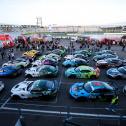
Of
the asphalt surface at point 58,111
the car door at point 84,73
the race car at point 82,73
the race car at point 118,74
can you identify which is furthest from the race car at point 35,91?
the race car at point 118,74

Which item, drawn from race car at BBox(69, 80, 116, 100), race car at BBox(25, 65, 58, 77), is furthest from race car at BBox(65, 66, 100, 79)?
race car at BBox(69, 80, 116, 100)

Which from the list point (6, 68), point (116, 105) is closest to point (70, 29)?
point (6, 68)

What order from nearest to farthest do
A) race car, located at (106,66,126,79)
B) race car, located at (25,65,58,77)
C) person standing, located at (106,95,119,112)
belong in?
person standing, located at (106,95,119,112) → race car, located at (106,66,126,79) → race car, located at (25,65,58,77)

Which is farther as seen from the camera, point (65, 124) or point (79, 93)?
point (79, 93)

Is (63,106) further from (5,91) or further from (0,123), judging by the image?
(5,91)

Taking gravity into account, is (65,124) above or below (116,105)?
above

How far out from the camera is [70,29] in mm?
109000

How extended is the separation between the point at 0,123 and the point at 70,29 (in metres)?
99.7

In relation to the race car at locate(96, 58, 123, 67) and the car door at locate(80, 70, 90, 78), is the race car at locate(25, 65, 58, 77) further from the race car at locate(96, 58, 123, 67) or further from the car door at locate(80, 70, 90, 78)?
the race car at locate(96, 58, 123, 67)

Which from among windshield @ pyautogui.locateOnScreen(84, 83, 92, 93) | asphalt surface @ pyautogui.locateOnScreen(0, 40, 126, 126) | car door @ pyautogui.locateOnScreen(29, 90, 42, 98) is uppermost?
windshield @ pyautogui.locateOnScreen(84, 83, 92, 93)

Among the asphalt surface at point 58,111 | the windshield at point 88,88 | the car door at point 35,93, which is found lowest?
the asphalt surface at point 58,111

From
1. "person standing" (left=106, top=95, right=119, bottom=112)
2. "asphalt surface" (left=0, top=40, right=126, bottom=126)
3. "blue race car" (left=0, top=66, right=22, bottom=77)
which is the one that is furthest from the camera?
"blue race car" (left=0, top=66, right=22, bottom=77)

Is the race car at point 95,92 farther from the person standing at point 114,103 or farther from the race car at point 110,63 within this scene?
the race car at point 110,63

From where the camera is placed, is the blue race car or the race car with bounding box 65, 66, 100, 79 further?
the blue race car
